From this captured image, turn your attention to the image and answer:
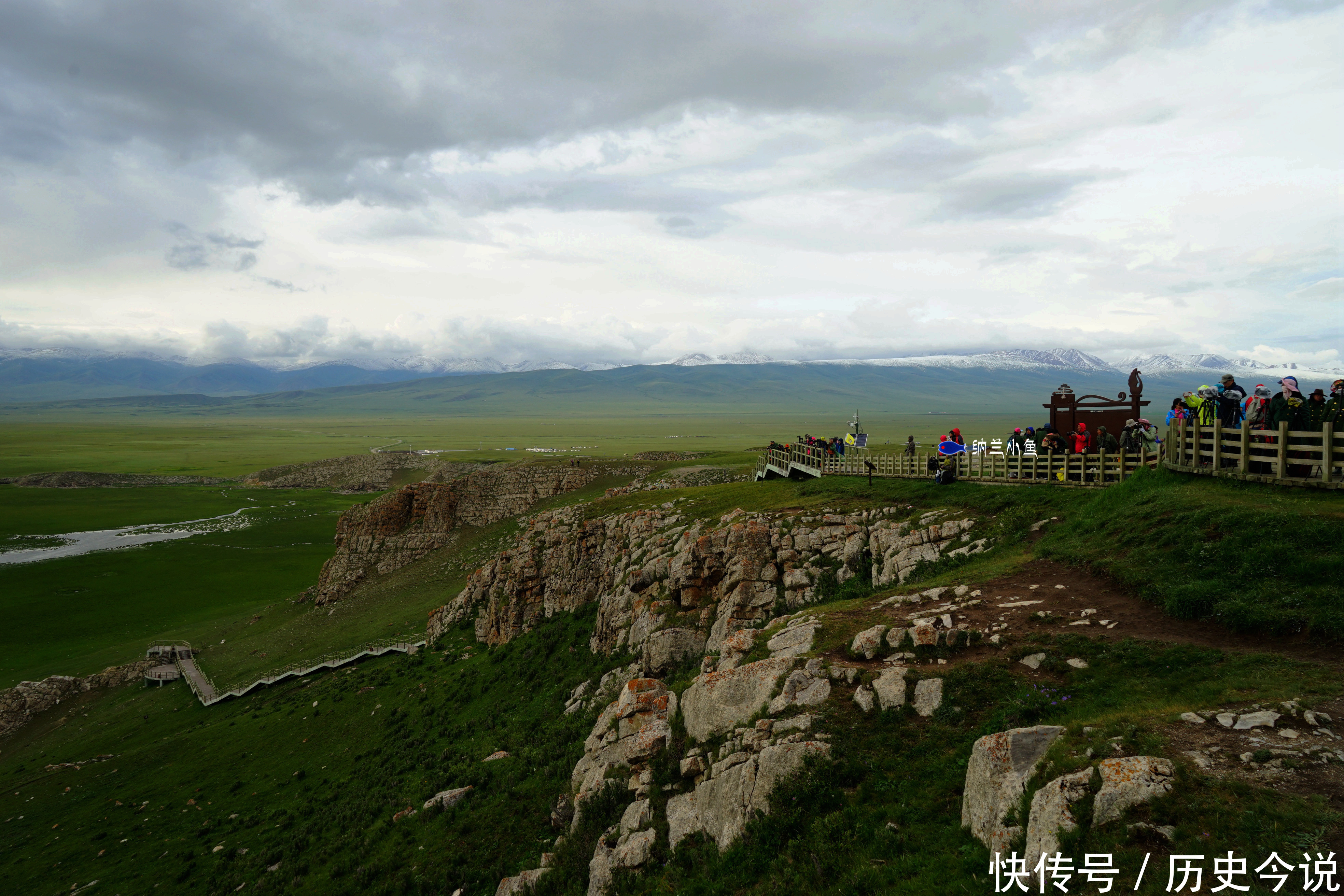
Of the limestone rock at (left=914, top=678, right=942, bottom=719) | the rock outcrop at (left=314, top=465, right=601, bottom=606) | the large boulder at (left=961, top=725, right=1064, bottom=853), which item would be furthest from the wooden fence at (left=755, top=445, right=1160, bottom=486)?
the rock outcrop at (left=314, top=465, right=601, bottom=606)

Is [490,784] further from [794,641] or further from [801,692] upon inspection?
[801,692]

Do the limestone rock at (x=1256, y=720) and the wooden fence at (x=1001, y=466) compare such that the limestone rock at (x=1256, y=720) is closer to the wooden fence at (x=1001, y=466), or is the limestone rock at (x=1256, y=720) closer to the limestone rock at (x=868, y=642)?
the limestone rock at (x=868, y=642)

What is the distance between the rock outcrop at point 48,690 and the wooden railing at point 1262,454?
218 feet

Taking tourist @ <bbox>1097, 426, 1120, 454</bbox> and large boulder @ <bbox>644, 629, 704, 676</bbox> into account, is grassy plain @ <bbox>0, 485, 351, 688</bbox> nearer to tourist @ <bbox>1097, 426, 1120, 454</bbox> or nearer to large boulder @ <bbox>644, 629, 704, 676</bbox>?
large boulder @ <bbox>644, 629, 704, 676</bbox>

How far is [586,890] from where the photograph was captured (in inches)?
560

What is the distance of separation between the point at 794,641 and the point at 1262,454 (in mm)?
14833

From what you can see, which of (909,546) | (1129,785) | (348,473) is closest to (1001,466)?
(909,546)

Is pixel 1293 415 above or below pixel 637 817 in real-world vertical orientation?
above

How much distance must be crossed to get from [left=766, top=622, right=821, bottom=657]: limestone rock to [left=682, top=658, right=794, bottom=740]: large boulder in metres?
0.55

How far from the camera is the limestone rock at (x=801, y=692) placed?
558 inches

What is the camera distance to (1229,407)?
20.0 m

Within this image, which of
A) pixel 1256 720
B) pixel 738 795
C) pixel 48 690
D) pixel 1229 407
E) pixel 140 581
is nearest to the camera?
pixel 1256 720

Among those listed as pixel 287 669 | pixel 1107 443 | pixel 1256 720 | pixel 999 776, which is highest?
pixel 1107 443

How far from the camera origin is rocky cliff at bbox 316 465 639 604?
221 ft
